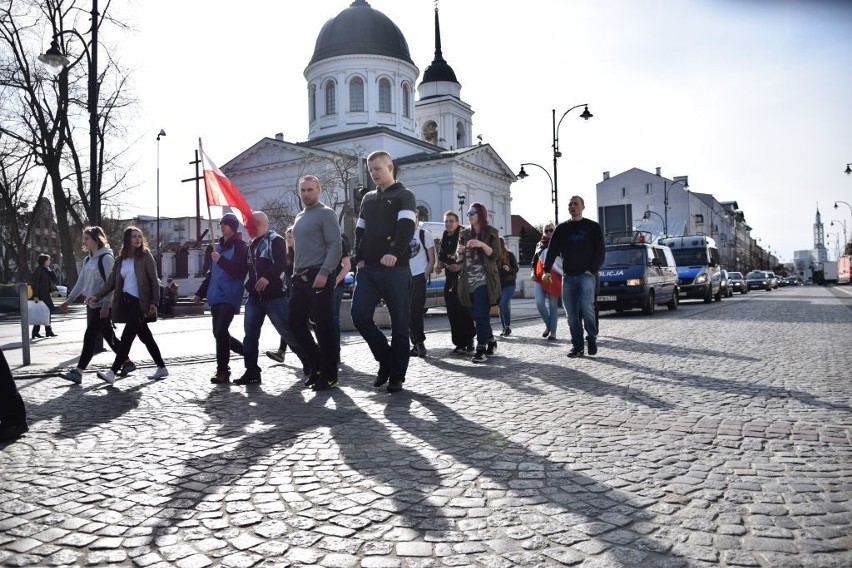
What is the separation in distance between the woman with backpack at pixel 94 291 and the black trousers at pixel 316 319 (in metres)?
2.51

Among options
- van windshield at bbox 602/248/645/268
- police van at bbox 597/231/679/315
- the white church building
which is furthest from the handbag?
the white church building

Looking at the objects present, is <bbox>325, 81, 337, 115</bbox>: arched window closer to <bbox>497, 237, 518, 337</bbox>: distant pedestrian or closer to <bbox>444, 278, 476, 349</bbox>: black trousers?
<bbox>497, 237, 518, 337</bbox>: distant pedestrian

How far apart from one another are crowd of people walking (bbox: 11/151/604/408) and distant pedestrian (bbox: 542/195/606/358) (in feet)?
0.04

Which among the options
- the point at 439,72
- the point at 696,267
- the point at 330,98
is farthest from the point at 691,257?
the point at 439,72

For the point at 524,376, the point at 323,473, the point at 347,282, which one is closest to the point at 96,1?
the point at 347,282

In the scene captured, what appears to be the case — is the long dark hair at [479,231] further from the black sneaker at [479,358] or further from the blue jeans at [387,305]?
the blue jeans at [387,305]

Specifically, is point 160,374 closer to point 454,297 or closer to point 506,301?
point 454,297

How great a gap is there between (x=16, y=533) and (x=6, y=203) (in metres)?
35.2

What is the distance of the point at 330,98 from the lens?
5762 cm

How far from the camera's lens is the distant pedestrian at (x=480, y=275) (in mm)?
8422

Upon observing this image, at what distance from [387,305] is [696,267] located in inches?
850

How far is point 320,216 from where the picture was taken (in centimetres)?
648

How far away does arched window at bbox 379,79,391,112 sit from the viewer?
2249 inches

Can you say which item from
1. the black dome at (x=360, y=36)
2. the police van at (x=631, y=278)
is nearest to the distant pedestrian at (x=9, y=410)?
the police van at (x=631, y=278)
